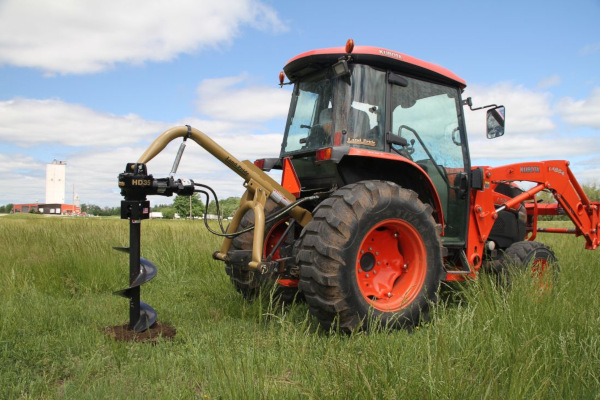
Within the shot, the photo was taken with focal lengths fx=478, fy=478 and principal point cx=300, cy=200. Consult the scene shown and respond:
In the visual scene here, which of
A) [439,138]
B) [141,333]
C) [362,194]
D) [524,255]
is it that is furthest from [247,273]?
[524,255]

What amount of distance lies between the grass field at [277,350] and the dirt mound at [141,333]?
0.29 feet

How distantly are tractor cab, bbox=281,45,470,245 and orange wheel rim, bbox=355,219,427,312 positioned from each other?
0.59 m

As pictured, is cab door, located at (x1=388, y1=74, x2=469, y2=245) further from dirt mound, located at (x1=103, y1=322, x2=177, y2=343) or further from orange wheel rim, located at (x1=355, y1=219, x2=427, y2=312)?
dirt mound, located at (x1=103, y1=322, x2=177, y2=343)

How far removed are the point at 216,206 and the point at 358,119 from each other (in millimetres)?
1538

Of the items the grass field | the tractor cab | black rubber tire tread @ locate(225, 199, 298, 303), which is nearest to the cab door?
the tractor cab

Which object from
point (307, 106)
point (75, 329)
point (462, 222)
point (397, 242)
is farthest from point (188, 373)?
point (462, 222)

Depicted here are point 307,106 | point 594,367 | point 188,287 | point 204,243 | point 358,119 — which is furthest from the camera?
point 204,243

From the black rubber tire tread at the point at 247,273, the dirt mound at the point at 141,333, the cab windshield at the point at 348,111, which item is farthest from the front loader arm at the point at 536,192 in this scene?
the dirt mound at the point at 141,333

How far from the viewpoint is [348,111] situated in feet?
14.0

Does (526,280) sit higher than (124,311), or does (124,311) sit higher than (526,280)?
(526,280)

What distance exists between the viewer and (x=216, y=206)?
4477mm

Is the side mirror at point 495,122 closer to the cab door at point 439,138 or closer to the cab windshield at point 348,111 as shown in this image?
the cab door at point 439,138

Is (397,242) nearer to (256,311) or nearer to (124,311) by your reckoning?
(256,311)

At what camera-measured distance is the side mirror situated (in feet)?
17.2
